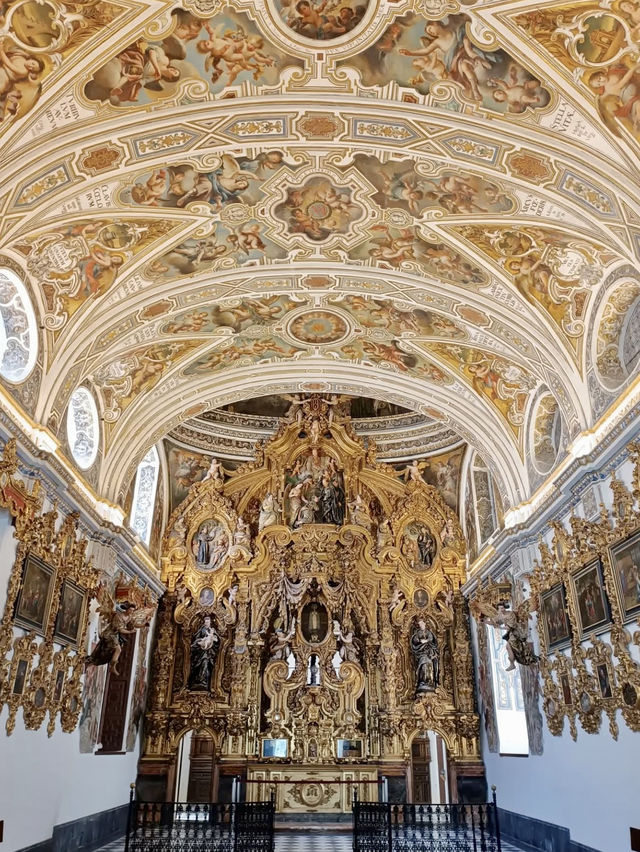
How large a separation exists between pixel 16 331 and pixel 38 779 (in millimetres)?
7844

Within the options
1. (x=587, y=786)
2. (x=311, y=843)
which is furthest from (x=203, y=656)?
(x=587, y=786)

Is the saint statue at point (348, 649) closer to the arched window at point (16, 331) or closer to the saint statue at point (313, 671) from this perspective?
the saint statue at point (313, 671)

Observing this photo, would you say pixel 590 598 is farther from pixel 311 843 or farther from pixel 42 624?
pixel 42 624

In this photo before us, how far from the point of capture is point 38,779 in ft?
38.5

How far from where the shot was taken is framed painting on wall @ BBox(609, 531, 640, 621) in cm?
1030

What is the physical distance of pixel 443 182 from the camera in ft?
36.9

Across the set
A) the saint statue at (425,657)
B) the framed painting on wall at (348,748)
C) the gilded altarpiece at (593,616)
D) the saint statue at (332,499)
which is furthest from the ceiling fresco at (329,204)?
the framed painting on wall at (348,748)

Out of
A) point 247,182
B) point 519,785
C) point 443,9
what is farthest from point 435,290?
point 519,785

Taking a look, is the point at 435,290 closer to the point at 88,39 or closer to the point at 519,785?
the point at 88,39

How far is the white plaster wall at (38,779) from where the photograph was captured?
10.6 meters

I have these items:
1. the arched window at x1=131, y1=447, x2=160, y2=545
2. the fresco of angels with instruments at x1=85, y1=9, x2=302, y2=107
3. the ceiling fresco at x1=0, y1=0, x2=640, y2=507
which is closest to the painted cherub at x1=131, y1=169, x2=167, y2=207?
the ceiling fresco at x1=0, y1=0, x2=640, y2=507

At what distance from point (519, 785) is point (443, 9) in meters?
15.6

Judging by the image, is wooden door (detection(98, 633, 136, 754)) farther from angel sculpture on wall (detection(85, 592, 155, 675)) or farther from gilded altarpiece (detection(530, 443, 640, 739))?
gilded altarpiece (detection(530, 443, 640, 739))

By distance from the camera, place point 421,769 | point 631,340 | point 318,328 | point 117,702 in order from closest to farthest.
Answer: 1. point 631,340
2. point 318,328
3. point 117,702
4. point 421,769
